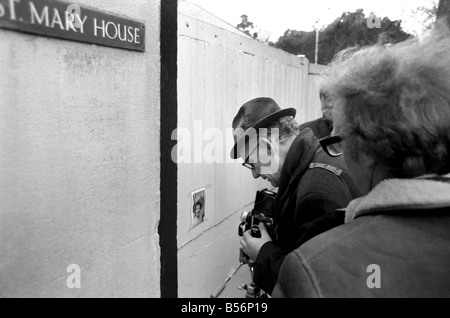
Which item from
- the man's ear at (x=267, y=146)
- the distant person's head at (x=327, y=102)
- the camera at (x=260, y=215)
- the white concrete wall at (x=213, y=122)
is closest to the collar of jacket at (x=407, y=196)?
the distant person's head at (x=327, y=102)

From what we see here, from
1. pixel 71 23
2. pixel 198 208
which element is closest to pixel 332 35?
pixel 198 208

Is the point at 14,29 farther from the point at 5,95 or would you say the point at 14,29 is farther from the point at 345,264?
the point at 345,264

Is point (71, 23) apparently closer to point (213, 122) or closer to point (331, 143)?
point (331, 143)

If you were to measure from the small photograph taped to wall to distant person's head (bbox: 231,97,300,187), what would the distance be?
474 mm

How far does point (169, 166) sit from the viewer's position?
1.89 metres

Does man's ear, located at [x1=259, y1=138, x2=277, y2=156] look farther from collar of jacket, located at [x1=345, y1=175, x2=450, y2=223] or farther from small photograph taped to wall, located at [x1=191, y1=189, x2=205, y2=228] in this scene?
collar of jacket, located at [x1=345, y1=175, x2=450, y2=223]

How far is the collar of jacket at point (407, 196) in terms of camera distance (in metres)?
1.02

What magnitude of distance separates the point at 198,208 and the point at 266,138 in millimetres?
746

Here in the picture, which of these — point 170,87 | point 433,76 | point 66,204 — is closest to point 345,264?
point 433,76

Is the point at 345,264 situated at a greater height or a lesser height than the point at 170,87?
lesser

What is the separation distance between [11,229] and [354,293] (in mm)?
968

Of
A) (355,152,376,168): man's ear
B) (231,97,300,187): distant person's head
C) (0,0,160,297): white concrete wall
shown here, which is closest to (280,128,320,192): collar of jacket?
(231,97,300,187): distant person's head

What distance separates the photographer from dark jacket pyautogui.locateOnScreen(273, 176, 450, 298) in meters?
0.96

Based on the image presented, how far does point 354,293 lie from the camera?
95 cm
